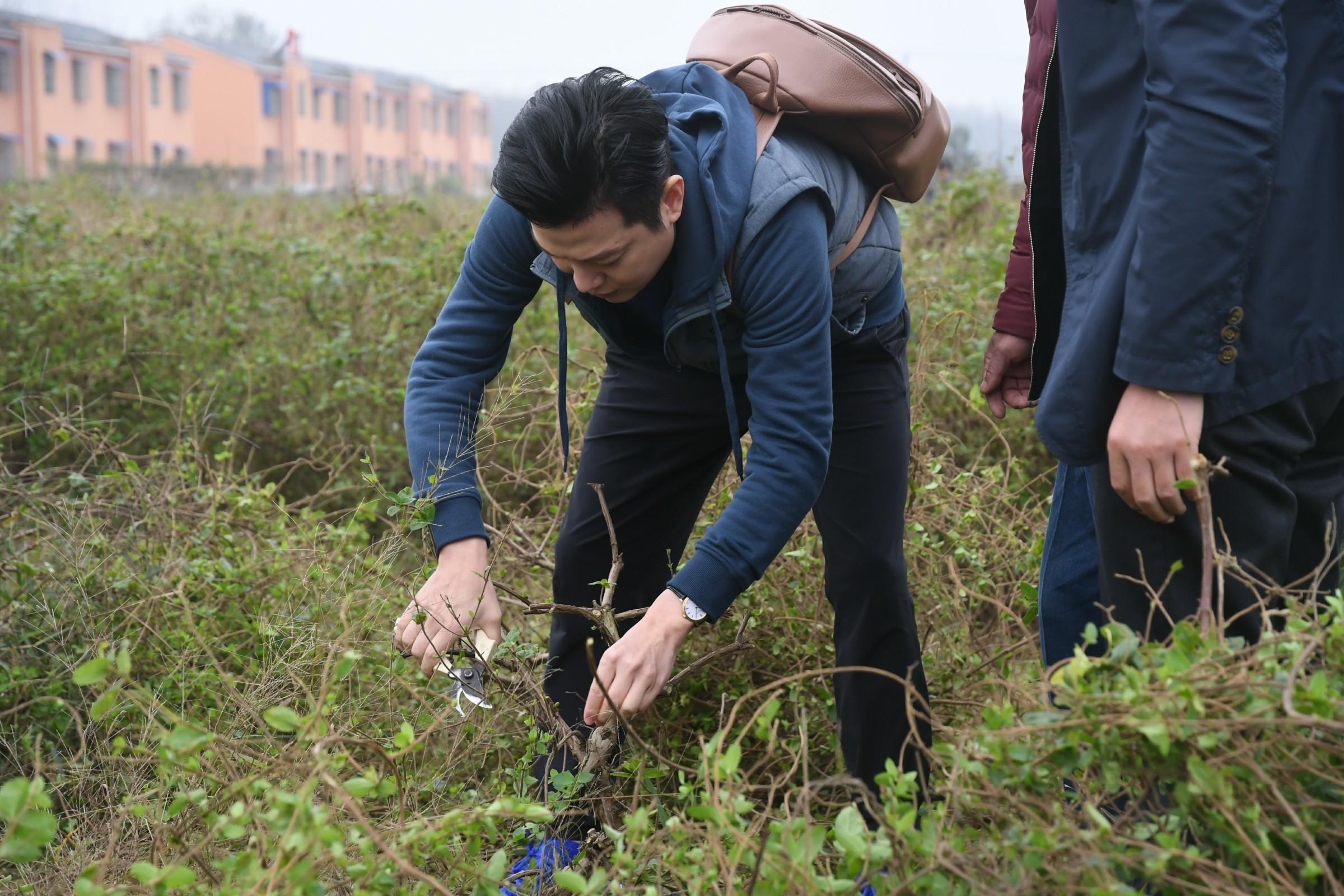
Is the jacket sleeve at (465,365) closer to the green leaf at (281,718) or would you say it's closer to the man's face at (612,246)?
the man's face at (612,246)

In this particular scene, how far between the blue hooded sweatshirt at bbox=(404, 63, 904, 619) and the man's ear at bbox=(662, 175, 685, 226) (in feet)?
0.05

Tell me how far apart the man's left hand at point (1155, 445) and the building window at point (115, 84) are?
36.7 metres

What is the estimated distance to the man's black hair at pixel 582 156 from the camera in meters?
1.76

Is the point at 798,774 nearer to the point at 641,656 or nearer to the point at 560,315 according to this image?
the point at 641,656

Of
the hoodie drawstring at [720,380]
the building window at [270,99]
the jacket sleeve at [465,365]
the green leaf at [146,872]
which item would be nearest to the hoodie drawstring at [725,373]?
the hoodie drawstring at [720,380]

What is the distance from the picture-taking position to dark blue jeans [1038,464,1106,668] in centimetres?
192

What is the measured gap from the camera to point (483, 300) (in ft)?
6.93

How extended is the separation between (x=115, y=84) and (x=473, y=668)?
120 feet

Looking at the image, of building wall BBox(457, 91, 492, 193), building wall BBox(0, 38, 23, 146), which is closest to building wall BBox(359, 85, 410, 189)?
building wall BBox(457, 91, 492, 193)

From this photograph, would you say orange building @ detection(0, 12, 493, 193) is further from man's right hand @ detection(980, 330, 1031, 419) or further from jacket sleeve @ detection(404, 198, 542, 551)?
man's right hand @ detection(980, 330, 1031, 419)

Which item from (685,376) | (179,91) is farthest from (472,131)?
(685,376)

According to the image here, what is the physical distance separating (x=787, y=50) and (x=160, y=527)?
6.80 ft

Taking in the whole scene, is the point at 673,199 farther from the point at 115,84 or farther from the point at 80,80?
the point at 115,84

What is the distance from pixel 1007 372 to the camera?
2.09 metres
